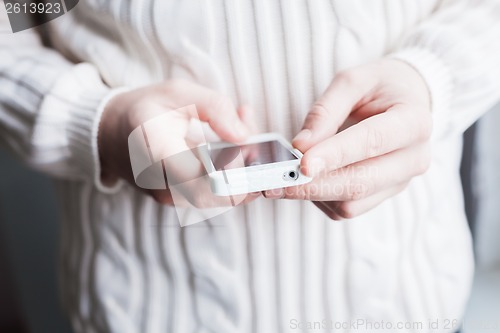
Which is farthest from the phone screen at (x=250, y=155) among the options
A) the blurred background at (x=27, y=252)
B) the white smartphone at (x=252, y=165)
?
the blurred background at (x=27, y=252)

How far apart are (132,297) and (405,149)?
0.14 metres

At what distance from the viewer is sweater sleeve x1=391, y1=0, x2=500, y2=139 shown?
217mm

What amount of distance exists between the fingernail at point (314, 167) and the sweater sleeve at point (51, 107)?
3.9 inches

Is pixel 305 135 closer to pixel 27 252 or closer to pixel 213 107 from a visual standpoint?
pixel 213 107

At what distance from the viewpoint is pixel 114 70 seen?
0.77 ft

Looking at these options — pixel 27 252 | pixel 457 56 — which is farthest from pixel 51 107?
pixel 27 252

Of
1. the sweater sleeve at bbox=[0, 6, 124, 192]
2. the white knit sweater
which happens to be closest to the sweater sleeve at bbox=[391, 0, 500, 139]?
the white knit sweater

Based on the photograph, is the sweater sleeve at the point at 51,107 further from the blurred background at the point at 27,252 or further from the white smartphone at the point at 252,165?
the blurred background at the point at 27,252

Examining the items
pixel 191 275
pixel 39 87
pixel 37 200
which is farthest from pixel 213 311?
pixel 37 200

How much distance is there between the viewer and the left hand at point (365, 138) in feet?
0.58

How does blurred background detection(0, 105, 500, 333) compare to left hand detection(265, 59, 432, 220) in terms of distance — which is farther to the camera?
blurred background detection(0, 105, 500, 333)

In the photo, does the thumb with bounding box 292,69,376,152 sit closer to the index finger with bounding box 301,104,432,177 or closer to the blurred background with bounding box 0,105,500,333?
the index finger with bounding box 301,104,432,177

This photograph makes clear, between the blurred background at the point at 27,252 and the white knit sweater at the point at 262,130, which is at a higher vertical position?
the white knit sweater at the point at 262,130

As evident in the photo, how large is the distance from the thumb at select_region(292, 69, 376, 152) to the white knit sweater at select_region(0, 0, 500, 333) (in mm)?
22
